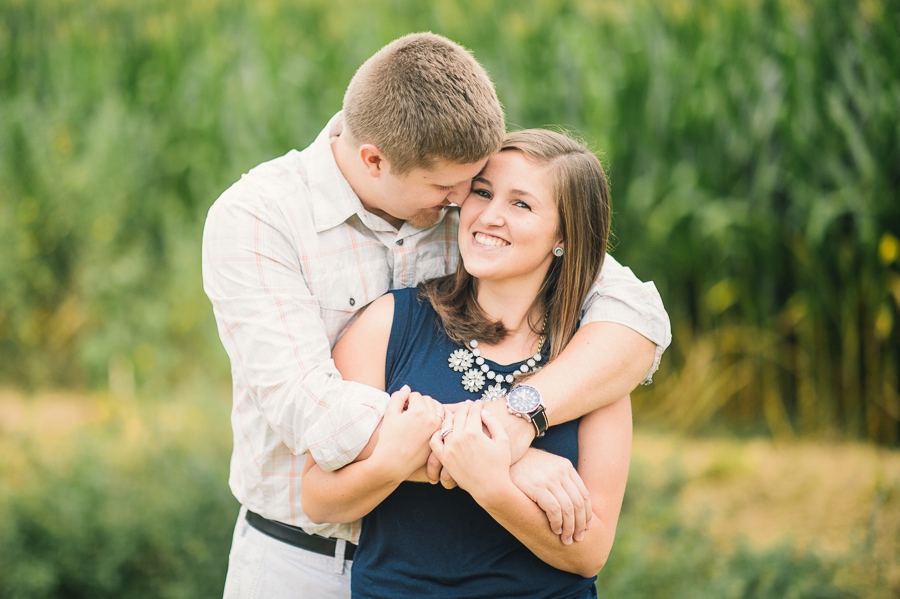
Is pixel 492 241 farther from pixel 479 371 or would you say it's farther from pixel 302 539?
pixel 302 539

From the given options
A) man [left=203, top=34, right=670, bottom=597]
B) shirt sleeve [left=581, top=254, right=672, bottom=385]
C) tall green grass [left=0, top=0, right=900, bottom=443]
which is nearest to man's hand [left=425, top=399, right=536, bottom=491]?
man [left=203, top=34, right=670, bottom=597]

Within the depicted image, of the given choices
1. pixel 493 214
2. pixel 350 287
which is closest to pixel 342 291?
pixel 350 287

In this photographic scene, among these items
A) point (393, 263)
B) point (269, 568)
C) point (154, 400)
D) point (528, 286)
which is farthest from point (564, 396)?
point (154, 400)

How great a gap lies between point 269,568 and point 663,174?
3352 millimetres

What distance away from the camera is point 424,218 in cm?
185

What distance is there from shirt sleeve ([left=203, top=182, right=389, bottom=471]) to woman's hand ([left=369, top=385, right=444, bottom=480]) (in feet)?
0.09

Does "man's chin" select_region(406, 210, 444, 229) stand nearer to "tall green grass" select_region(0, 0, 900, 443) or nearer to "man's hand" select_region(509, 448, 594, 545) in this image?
"man's hand" select_region(509, 448, 594, 545)

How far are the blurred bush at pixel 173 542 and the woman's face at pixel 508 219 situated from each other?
1.67 meters

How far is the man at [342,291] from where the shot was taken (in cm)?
159

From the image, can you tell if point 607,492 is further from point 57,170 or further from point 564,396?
point 57,170

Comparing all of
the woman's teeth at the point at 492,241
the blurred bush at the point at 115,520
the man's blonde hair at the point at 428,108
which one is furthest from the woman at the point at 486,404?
the blurred bush at the point at 115,520

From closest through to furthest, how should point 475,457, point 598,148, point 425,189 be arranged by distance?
point 475,457
point 425,189
point 598,148

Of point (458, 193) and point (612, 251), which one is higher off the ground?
point (458, 193)

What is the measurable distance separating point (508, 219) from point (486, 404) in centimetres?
41
